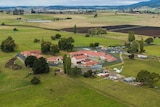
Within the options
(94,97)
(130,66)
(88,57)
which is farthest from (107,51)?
(94,97)

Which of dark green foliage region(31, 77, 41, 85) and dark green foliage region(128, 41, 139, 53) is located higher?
dark green foliage region(128, 41, 139, 53)

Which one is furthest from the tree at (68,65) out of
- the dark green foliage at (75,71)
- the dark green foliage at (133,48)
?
the dark green foliage at (133,48)

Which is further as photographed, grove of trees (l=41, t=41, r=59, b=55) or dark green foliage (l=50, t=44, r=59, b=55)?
grove of trees (l=41, t=41, r=59, b=55)

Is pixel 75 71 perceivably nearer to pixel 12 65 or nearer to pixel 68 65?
pixel 68 65

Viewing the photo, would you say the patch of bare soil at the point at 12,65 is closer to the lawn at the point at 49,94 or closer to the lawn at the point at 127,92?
the lawn at the point at 49,94

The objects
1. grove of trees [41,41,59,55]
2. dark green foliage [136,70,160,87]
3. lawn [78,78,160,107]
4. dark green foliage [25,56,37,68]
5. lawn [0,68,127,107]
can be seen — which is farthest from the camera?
grove of trees [41,41,59,55]

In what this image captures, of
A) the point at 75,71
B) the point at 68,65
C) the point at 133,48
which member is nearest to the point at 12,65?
the point at 68,65

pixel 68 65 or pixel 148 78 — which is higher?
pixel 68 65

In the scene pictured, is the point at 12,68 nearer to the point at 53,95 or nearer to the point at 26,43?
the point at 53,95

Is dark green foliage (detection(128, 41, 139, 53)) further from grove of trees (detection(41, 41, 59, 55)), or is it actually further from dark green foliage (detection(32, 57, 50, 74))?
dark green foliage (detection(32, 57, 50, 74))

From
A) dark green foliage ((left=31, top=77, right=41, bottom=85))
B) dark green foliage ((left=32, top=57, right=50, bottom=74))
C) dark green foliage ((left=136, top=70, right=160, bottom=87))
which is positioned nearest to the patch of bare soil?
dark green foliage ((left=32, top=57, right=50, bottom=74))

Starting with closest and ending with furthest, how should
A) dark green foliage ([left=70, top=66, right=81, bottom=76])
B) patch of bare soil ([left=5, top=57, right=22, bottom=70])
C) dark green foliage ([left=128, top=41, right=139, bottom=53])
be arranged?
dark green foliage ([left=70, top=66, right=81, bottom=76]), patch of bare soil ([left=5, top=57, right=22, bottom=70]), dark green foliage ([left=128, top=41, right=139, bottom=53])

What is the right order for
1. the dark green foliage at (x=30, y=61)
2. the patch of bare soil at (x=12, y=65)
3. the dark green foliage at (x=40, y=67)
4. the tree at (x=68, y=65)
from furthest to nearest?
1. the patch of bare soil at (x=12, y=65)
2. the dark green foliage at (x=30, y=61)
3. the dark green foliage at (x=40, y=67)
4. the tree at (x=68, y=65)
